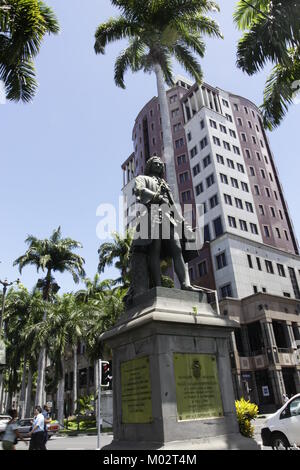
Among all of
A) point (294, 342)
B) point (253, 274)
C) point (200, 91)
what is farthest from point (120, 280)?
point (200, 91)

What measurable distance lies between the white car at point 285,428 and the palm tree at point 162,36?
41.3 ft

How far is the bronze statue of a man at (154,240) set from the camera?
7.05 metres

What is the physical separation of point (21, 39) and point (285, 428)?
14237 millimetres

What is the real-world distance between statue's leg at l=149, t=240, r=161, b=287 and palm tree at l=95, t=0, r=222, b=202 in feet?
41.8

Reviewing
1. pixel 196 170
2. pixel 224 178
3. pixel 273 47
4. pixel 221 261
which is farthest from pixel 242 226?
pixel 273 47

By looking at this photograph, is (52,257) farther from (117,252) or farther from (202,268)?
(202,268)

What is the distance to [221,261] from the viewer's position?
1738 inches

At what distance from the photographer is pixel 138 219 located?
7.53 m

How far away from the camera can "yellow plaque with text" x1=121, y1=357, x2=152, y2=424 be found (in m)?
5.53

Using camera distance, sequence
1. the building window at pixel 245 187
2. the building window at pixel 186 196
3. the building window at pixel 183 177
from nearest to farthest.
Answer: the building window at pixel 245 187, the building window at pixel 186 196, the building window at pixel 183 177

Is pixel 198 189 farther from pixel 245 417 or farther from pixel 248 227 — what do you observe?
pixel 245 417

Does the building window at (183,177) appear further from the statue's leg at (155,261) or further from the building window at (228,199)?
the statue's leg at (155,261)

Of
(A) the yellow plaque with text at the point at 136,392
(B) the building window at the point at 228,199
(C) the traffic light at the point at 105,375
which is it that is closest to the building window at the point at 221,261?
(B) the building window at the point at 228,199

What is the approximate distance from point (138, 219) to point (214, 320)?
8.68 ft
